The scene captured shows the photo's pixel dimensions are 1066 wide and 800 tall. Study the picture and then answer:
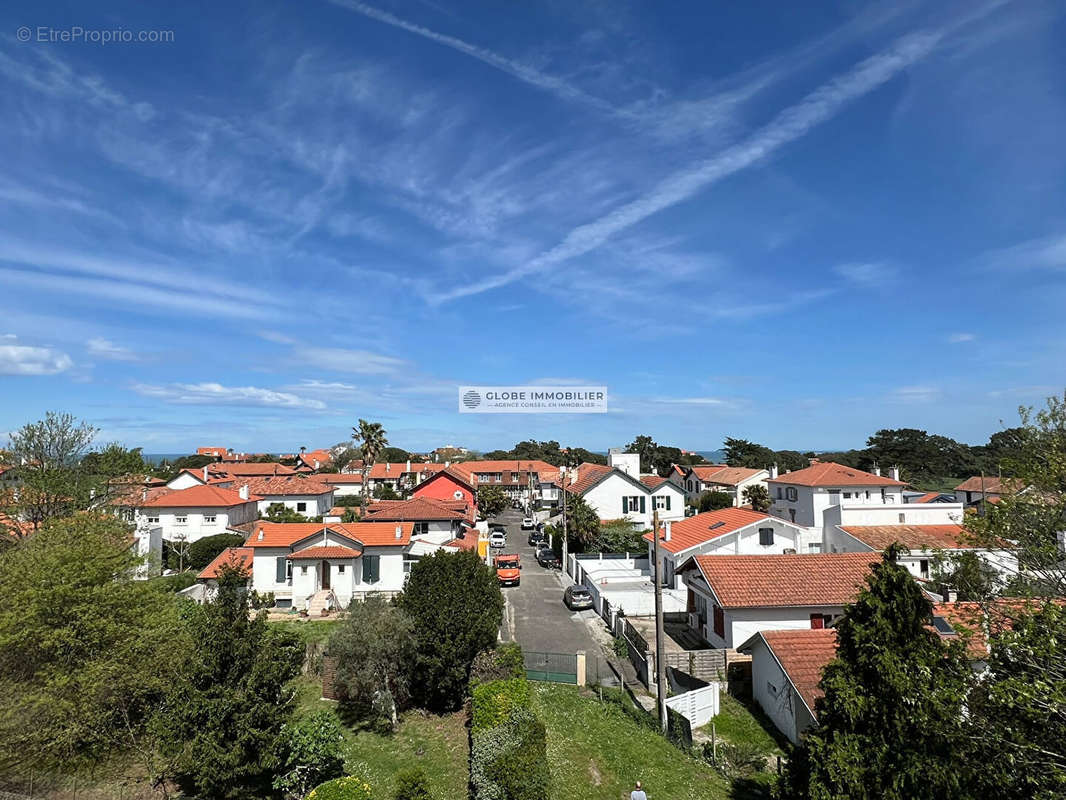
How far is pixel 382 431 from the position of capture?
220ft

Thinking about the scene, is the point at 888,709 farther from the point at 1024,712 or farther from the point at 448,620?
the point at 448,620

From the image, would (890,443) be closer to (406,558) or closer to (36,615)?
(406,558)

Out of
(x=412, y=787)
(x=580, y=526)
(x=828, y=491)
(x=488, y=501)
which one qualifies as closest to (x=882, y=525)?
(x=828, y=491)

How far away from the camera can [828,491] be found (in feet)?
177

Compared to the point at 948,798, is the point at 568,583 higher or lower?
lower

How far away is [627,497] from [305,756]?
48.0m

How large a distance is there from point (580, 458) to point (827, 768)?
448ft

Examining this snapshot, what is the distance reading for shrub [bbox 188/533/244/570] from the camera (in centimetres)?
4578

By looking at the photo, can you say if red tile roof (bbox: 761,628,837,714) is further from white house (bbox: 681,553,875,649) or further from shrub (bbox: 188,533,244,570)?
shrub (bbox: 188,533,244,570)

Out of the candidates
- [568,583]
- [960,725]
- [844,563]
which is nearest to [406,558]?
[568,583]

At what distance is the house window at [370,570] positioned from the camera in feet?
115

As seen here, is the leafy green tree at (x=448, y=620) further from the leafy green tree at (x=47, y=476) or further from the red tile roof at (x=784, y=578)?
the leafy green tree at (x=47, y=476)

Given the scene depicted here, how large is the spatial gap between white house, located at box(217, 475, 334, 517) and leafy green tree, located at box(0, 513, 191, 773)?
47.4 m

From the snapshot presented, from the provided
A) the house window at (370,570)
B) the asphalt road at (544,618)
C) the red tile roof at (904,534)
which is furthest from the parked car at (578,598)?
the red tile roof at (904,534)
